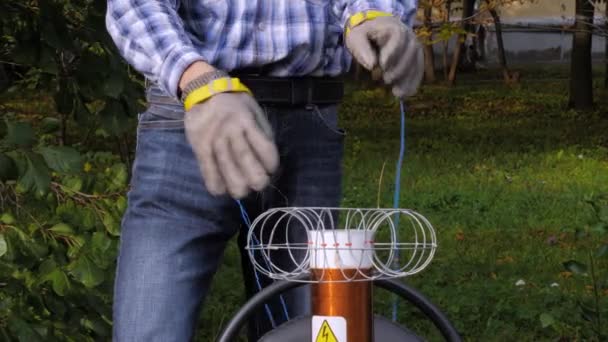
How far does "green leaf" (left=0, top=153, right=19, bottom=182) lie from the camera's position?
3.09 meters

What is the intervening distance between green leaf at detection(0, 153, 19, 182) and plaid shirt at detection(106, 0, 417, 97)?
105 centimetres

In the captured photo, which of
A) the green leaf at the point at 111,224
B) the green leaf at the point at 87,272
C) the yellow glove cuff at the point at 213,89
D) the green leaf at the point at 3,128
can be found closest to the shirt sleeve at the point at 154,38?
the yellow glove cuff at the point at 213,89

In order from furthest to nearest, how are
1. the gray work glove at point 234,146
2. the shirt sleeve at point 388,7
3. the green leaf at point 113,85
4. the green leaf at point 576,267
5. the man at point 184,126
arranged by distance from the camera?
the green leaf at point 576,267, the green leaf at point 113,85, the shirt sleeve at point 388,7, the man at point 184,126, the gray work glove at point 234,146

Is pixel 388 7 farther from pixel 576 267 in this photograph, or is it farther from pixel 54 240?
pixel 576 267

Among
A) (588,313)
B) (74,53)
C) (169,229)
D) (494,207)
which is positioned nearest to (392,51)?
(169,229)

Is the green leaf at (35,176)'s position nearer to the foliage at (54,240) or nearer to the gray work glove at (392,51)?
the foliage at (54,240)

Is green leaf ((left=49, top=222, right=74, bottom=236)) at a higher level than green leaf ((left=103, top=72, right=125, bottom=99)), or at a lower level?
lower

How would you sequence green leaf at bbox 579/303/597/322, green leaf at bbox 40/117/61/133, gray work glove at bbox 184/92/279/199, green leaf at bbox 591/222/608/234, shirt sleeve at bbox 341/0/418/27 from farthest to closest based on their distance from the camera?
green leaf at bbox 579/303/597/322 < green leaf at bbox 591/222/608/234 < green leaf at bbox 40/117/61/133 < shirt sleeve at bbox 341/0/418/27 < gray work glove at bbox 184/92/279/199

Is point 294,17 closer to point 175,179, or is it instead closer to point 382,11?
point 382,11

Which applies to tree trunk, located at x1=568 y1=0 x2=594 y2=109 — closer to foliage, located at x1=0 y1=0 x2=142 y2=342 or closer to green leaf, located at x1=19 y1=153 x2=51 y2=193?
foliage, located at x1=0 y1=0 x2=142 y2=342

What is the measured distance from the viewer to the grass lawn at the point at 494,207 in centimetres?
599

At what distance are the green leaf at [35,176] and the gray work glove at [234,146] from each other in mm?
1498

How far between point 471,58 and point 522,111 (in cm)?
1300

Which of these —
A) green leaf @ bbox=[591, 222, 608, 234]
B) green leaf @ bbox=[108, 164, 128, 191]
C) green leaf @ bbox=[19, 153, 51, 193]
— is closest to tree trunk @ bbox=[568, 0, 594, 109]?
green leaf @ bbox=[591, 222, 608, 234]
